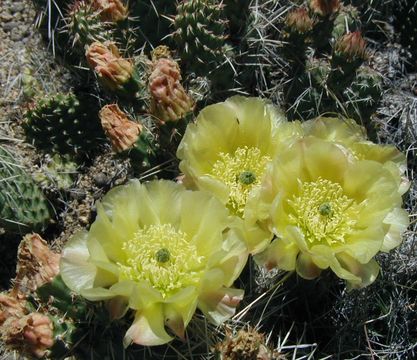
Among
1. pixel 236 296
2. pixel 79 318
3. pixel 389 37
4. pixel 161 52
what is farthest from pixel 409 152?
pixel 79 318

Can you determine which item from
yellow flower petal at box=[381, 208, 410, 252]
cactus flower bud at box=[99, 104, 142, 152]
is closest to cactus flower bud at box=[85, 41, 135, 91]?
cactus flower bud at box=[99, 104, 142, 152]

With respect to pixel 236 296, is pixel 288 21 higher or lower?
higher

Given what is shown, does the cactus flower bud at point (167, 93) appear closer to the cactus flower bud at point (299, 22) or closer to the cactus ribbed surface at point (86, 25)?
the cactus ribbed surface at point (86, 25)

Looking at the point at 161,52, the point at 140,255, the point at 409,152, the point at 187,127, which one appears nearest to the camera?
the point at 140,255

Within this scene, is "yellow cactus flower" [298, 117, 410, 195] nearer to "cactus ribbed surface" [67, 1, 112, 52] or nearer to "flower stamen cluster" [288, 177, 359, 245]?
"flower stamen cluster" [288, 177, 359, 245]

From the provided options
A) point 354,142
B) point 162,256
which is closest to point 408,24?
point 354,142

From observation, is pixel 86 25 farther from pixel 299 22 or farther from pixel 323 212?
pixel 323 212

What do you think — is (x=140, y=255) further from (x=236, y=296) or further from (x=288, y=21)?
(x=288, y=21)

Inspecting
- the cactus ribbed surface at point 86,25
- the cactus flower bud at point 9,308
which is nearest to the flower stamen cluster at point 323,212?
the cactus flower bud at point 9,308
